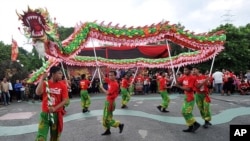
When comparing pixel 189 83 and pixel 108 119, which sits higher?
pixel 189 83

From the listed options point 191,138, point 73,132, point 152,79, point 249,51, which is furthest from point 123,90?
point 249,51

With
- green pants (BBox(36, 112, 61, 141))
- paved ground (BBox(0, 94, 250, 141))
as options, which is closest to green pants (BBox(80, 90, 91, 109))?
paved ground (BBox(0, 94, 250, 141))

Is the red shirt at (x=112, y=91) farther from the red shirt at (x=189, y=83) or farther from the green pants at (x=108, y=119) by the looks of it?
the red shirt at (x=189, y=83)

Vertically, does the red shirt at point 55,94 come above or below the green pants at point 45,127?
above

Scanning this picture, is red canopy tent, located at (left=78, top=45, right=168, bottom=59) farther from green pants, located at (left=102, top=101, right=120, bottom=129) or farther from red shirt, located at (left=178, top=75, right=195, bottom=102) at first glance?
green pants, located at (left=102, top=101, right=120, bottom=129)

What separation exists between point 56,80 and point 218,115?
7104mm

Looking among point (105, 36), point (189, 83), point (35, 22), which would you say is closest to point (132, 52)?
point (105, 36)

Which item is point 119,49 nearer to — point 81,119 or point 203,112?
point 81,119

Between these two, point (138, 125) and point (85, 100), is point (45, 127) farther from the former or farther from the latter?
point (85, 100)

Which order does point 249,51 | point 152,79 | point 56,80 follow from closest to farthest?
point 56,80, point 152,79, point 249,51

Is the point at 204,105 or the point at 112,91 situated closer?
the point at 112,91

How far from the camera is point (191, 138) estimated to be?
25.5 ft

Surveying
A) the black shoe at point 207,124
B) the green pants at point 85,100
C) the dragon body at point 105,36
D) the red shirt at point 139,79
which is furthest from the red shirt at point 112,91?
the red shirt at point 139,79

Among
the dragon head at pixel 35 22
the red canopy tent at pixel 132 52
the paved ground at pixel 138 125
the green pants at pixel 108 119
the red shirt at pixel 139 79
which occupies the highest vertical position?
the red canopy tent at pixel 132 52
